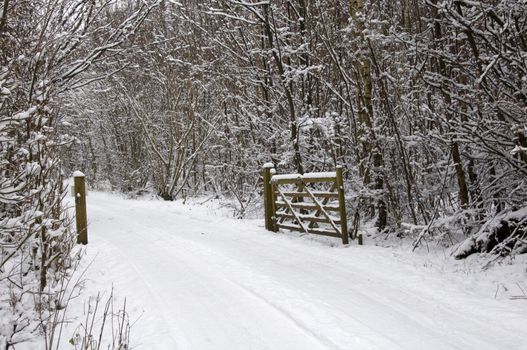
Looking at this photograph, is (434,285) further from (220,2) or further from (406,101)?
(220,2)

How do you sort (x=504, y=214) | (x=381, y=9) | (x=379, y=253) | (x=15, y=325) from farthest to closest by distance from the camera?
(x=381, y=9)
(x=379, y=253)
(x=504, y=214)
(x=15, y=325)

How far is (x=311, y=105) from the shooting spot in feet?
35.7

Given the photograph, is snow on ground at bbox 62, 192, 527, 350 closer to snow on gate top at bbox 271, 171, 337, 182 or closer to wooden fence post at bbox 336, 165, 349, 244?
wooden fence post at bbox 336, 165, 349, 244

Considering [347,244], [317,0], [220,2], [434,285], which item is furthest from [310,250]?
[220,2]

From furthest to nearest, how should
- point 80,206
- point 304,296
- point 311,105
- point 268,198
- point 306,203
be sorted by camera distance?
point 311,105 → point 268,198 → point 306,203 → point 80,206 → point 304,296

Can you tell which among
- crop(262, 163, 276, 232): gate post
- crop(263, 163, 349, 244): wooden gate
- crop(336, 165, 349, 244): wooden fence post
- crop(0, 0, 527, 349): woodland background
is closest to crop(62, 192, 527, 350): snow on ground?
crop(336, 165, 349, 244): wooden fence post

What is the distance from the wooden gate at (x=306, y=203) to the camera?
8086mm

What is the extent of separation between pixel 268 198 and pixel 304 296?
5.17m

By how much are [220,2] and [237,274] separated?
28.3ft

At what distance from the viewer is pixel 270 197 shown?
1003 cm

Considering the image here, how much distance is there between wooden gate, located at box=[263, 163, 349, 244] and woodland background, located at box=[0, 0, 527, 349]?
2.20ft

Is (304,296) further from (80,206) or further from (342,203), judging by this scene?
(80,206)

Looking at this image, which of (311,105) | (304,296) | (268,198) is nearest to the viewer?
(304,296)

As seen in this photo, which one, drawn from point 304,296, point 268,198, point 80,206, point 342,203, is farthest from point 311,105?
point 304,296
